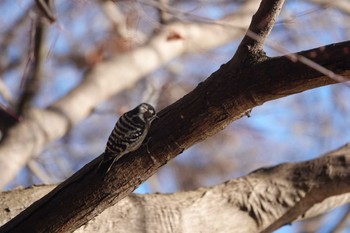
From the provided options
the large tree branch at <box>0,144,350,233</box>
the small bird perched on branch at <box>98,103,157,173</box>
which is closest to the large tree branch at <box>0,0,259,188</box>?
the large tree branch at <box>0,144,350,233</box>

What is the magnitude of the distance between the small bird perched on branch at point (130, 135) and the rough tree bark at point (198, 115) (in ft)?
0.08

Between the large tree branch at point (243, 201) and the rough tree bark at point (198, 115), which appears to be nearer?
the rough tree bark at point (198, 115)

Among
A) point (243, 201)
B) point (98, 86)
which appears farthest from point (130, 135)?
point (98, 86)

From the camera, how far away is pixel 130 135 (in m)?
1.85

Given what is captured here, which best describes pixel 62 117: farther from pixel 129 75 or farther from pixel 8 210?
pixel 8 210

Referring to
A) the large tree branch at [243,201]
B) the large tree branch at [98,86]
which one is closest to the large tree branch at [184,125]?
the large tree branch at [243,201]

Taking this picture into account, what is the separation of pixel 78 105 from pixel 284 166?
151cm

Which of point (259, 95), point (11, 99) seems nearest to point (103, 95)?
point (11, 99)

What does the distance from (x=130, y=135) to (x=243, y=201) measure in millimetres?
928

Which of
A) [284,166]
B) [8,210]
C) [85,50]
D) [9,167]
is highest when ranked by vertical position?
[85,50]

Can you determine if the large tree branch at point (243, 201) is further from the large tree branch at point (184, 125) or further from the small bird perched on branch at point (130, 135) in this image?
the small bird perched on branch at point (130, 135)

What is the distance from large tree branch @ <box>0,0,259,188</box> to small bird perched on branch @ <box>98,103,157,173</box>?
992 millimetres

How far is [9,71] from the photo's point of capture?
5.77m

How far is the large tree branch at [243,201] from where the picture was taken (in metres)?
2.42
